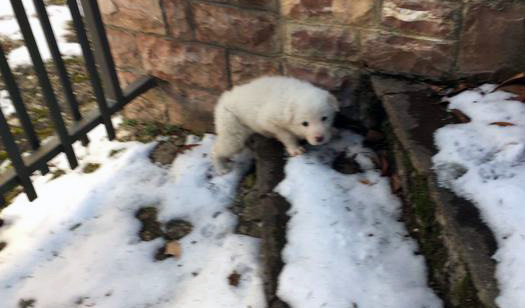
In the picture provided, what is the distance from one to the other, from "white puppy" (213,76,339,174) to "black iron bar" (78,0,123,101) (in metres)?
0.71

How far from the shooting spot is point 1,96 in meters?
3.71

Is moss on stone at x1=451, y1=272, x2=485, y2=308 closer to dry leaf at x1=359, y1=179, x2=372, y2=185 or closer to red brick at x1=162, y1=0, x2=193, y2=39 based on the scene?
dry leaf at x1=359, y1=179, x2=372, y2=185

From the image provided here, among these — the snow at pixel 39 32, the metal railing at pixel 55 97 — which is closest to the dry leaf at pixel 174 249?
the metal railing at pixel 55 97

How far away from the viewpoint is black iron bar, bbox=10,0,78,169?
226 cm

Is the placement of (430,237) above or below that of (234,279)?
above

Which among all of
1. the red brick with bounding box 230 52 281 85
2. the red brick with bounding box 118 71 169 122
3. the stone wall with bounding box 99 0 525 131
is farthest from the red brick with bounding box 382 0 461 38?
the red brick with bounding box 118 71 169 122

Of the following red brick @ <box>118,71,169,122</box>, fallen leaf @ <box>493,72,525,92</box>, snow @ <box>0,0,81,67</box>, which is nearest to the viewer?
fallen leaf @ <box>493,72,525,92</box>

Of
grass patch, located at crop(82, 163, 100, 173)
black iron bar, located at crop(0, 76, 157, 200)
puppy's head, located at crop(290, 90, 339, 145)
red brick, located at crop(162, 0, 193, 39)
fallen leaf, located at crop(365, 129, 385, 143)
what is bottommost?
grass patch, located at crop(82, 163, 100, 173)

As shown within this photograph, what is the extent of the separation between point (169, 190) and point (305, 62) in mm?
1057

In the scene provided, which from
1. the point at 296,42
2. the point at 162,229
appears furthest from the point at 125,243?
the point at 296,42

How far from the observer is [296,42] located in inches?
102

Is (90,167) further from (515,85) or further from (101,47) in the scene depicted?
(515,85)

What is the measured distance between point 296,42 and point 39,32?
2.93m

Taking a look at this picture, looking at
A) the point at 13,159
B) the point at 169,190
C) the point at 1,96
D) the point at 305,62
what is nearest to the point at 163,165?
the point at 169,190
